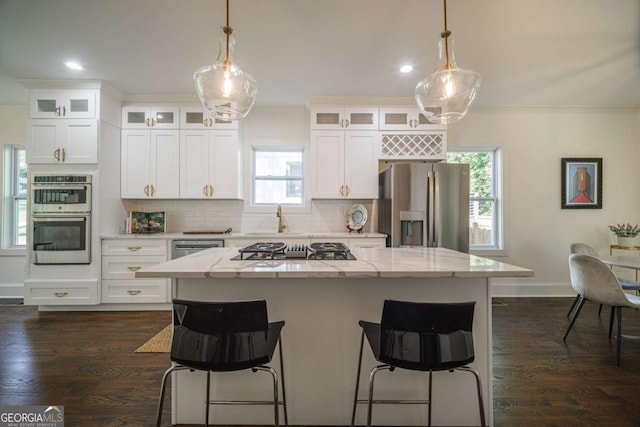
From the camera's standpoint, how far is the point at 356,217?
154 inches

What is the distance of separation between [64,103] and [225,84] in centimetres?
291

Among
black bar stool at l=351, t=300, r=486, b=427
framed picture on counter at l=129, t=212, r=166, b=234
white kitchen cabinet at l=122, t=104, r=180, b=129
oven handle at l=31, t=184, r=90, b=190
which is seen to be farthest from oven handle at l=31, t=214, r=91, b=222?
black bar stool at l=351, t=300, r=486, b=427

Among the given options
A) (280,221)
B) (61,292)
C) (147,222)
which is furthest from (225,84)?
(61,292)

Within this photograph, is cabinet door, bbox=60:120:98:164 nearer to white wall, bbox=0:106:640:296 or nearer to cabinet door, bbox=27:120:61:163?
cabinet door, bbox=27:120:61:163

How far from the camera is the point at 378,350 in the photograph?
1251mm

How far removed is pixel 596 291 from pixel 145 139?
16.2 ft

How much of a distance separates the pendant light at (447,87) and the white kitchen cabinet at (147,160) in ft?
10.2

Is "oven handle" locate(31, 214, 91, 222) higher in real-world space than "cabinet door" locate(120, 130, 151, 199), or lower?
lower

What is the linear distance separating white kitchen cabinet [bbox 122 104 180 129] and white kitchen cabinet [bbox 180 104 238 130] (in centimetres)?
7

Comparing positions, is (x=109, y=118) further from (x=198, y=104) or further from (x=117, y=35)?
(x=117, y=35)

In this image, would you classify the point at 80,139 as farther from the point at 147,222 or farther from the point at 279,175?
the point at 279,175

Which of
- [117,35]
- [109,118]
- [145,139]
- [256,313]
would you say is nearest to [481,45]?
[256,313]

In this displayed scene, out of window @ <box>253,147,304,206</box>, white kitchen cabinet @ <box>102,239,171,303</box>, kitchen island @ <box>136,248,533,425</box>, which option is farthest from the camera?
window @ <box>253,147,304,206</box>

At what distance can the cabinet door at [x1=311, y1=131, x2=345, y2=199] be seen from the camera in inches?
147
